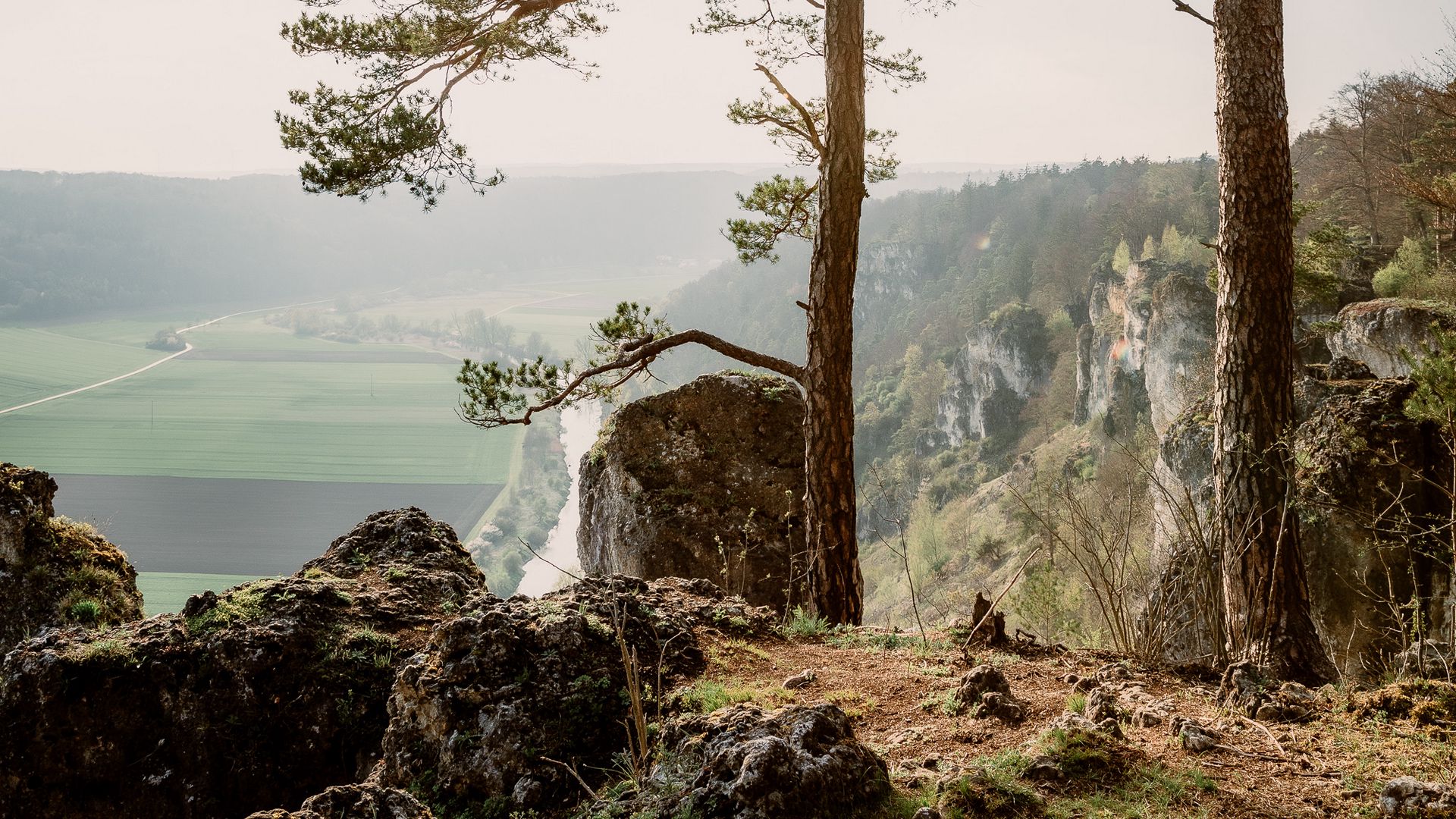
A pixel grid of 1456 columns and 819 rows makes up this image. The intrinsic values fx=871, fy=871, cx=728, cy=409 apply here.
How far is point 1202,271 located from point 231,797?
170 ft

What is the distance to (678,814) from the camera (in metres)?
2.01

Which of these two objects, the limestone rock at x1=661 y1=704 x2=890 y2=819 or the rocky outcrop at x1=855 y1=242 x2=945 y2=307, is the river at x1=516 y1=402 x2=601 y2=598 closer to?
the rocky outcrop at x1=855 y1=242 x2=945 y2=307

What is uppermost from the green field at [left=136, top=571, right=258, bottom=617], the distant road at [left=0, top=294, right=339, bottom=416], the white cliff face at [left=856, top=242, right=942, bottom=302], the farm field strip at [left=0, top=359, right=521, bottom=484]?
the white cliff face at [left=856, top=242, right=942, bottom=302]

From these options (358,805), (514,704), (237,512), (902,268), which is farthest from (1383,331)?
(902,268)

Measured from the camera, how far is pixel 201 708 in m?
3.31

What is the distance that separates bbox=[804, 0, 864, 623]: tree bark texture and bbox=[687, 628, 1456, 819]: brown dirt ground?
5.56 ft

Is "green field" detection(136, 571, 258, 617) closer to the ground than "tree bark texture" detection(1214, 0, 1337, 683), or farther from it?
closer to the ground

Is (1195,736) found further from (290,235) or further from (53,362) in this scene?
(290,235)

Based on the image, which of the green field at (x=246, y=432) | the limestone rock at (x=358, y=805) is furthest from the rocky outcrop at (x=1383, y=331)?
the green field at (x=246, y=432)

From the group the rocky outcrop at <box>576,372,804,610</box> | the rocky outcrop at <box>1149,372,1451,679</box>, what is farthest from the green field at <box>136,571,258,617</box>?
the rocky outcrop at <box>1149,372,1451,679</box>

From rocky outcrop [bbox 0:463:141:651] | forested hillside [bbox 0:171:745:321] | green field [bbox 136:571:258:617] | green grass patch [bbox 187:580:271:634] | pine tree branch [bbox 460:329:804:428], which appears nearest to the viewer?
green grass patch [bbox 187:580:271:634]

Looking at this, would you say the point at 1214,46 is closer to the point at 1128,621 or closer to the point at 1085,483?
the point at 1128,621

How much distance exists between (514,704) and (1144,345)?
174 feet

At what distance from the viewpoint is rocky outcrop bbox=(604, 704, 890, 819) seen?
1999 mm
